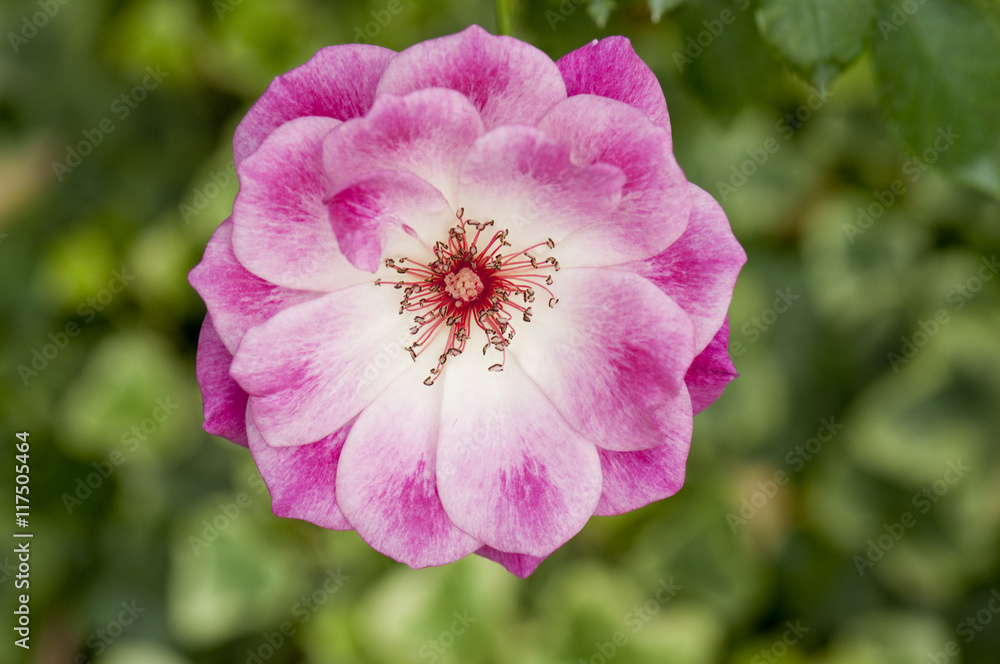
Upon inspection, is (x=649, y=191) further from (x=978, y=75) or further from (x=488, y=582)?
(x=488, y=582)

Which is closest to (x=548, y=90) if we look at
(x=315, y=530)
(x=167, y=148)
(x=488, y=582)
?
(x=488, y=582)
